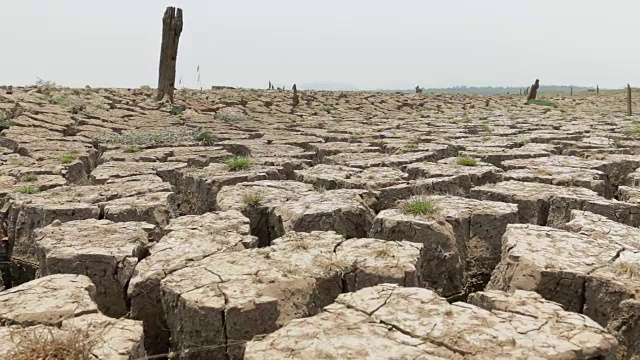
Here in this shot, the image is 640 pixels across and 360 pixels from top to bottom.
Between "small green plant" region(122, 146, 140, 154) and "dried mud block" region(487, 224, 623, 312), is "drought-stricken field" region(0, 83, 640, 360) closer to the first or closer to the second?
"dried mud block" region(487, 224, 623, 312)

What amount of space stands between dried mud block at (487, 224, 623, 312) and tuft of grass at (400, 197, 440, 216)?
20.2 inches

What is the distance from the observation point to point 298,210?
356 cm

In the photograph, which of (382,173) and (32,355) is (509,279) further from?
(382,173)

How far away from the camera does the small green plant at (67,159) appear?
5.66 m

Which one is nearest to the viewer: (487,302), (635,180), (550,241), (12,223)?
A: (487,302)

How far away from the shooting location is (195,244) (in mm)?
2963

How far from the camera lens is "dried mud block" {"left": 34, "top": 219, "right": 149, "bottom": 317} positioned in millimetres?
2762

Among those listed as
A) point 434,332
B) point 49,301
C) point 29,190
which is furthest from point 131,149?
point 434,332

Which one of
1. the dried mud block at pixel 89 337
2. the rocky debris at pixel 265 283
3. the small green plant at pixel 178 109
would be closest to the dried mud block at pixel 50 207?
the rocky debris at pixel 265 283

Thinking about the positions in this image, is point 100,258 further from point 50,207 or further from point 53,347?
point 50,207

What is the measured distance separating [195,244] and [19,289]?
89 cm

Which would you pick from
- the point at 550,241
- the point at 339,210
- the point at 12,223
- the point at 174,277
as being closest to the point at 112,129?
the point at 12,223

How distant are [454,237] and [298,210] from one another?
3.41ft

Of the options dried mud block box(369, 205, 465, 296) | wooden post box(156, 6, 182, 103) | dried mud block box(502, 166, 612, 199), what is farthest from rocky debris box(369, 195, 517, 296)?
wooden post box(156, 6, 182, 103)
